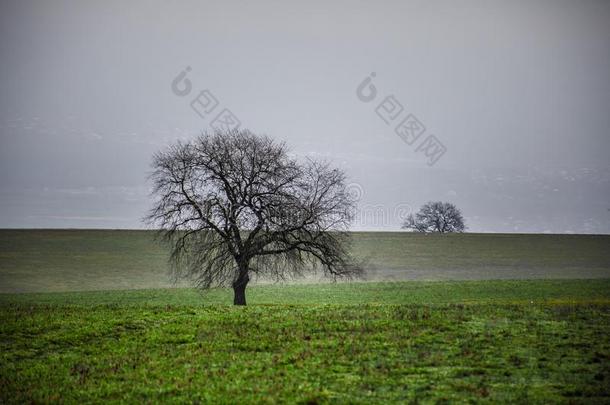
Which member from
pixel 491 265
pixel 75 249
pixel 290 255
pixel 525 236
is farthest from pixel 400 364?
pixel 525 236

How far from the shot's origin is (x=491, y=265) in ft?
221

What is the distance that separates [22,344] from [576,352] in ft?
55.7

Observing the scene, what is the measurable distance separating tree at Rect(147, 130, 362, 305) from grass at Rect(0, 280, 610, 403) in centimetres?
758

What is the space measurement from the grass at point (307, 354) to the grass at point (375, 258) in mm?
31901

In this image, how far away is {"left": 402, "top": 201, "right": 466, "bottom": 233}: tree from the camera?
391 ft

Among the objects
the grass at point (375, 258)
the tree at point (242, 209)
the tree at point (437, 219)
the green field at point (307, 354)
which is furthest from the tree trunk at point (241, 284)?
the tree at point (437, 219)

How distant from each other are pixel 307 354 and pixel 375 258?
5575 centimetres

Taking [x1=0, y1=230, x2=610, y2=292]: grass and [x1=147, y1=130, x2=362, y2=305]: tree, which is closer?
[x1=147, y1=130, x2=362, y2=305]: tree

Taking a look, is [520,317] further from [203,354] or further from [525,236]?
[525,236]

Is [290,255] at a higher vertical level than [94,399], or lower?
higher

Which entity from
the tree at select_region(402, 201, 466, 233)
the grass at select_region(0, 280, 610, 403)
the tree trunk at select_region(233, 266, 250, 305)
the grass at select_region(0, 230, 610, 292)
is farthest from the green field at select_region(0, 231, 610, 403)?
the tree at select_region(402, 201, 466, 233)

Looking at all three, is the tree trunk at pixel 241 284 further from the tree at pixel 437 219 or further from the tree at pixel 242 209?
Answer: the tree at pixel 437 219

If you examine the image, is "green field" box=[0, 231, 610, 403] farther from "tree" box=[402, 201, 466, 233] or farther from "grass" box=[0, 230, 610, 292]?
"tree" box=[402, 201, 466, 233]

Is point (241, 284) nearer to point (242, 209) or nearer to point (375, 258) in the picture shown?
point (242, 209)
